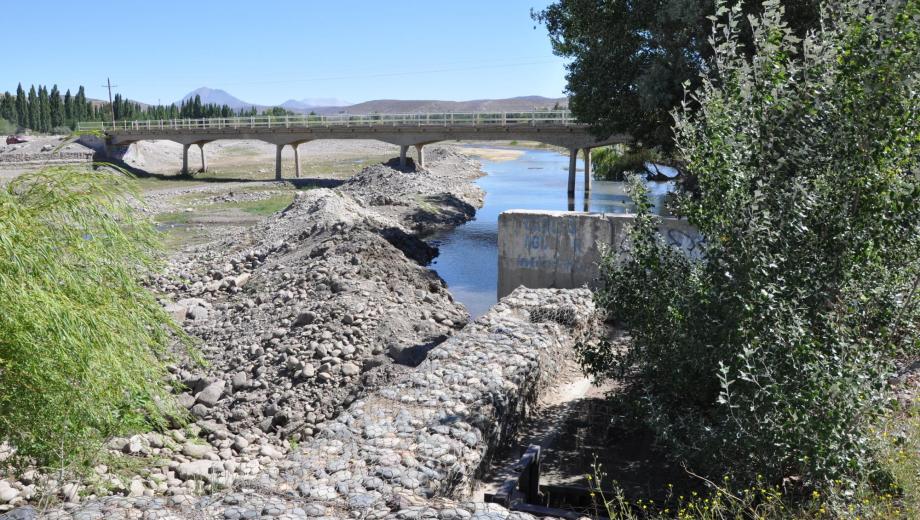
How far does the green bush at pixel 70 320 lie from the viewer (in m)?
6.71

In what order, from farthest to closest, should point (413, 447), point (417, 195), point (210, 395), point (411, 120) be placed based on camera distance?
point (411, 120)
point (417, 195)
point (210, 395)
point (413, 447)

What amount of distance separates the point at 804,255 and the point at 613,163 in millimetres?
55496

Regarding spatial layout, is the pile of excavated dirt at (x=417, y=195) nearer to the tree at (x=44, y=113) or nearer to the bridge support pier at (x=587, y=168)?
the bridge support pier at (x=587, y=168)

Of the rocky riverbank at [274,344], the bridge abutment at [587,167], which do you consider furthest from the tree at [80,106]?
the rocky riverbank at [274,344]

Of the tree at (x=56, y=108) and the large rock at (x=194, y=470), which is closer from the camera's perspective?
the large rock at (x=194, y=470)

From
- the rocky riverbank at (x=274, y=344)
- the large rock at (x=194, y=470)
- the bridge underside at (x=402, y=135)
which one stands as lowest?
the large rock at (x=194, y=470)

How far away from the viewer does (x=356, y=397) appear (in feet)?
45.1

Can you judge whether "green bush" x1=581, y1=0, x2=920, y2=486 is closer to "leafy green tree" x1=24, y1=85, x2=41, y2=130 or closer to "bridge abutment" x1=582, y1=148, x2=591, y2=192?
"bridge abutment" x1=582, y1=148, x2=591, y2=192

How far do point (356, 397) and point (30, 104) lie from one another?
93.4 metres

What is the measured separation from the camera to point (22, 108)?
91812 millimetres

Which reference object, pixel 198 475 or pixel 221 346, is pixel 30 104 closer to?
pixel 221 346

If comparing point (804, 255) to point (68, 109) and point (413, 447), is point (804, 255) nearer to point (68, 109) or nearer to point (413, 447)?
point (413, 447)

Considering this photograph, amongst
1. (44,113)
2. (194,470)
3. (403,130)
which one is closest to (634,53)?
(194,470)

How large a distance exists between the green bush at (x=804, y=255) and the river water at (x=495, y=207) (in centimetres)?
211
